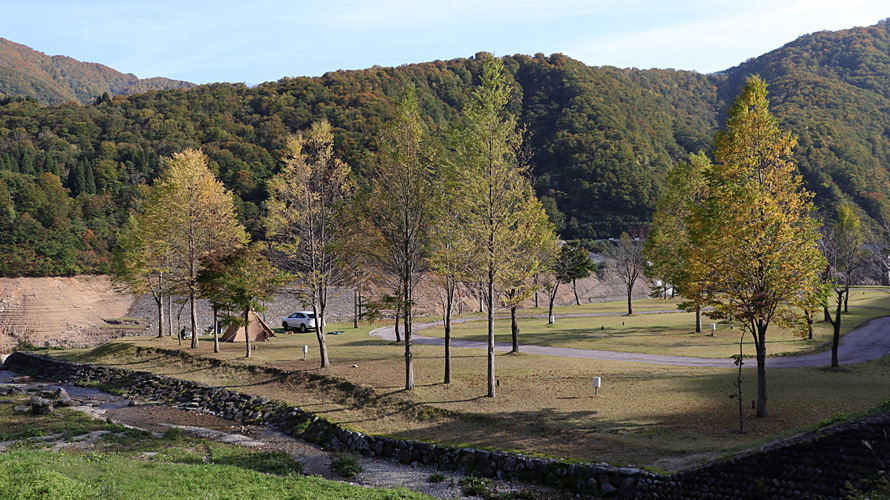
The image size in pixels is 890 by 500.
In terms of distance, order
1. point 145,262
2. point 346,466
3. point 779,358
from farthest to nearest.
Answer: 1. point 145,262
2. point 779,358
3. point 346,466

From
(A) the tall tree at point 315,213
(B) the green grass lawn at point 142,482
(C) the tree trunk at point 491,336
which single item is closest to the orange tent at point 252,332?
(A) the tall tree at point 315,213

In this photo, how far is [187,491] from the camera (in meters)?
11.3

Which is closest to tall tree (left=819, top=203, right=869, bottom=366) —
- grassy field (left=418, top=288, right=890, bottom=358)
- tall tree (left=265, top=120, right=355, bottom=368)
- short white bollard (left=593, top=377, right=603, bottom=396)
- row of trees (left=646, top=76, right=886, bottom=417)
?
grassy field (left=418, top=288, right=890, bottom=358)

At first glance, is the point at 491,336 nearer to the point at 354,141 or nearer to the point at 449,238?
the point at 449,238

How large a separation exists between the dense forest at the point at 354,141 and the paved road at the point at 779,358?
56.1 metres

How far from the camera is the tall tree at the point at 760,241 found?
54.7 feet

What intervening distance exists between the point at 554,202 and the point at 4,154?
107024mm

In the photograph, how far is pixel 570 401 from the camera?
19750 millimetres

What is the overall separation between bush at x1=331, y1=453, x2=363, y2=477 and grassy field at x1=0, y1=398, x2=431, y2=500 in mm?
1121

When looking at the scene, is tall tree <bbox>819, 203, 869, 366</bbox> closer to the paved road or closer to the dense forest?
the paved road

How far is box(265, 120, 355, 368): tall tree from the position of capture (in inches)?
1088

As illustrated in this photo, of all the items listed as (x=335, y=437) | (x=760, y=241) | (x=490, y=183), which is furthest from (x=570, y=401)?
(x=490, y=183)

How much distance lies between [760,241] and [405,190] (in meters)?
12.8

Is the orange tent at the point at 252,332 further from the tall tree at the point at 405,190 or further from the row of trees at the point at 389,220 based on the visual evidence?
the tall tree at the point at 405,190
